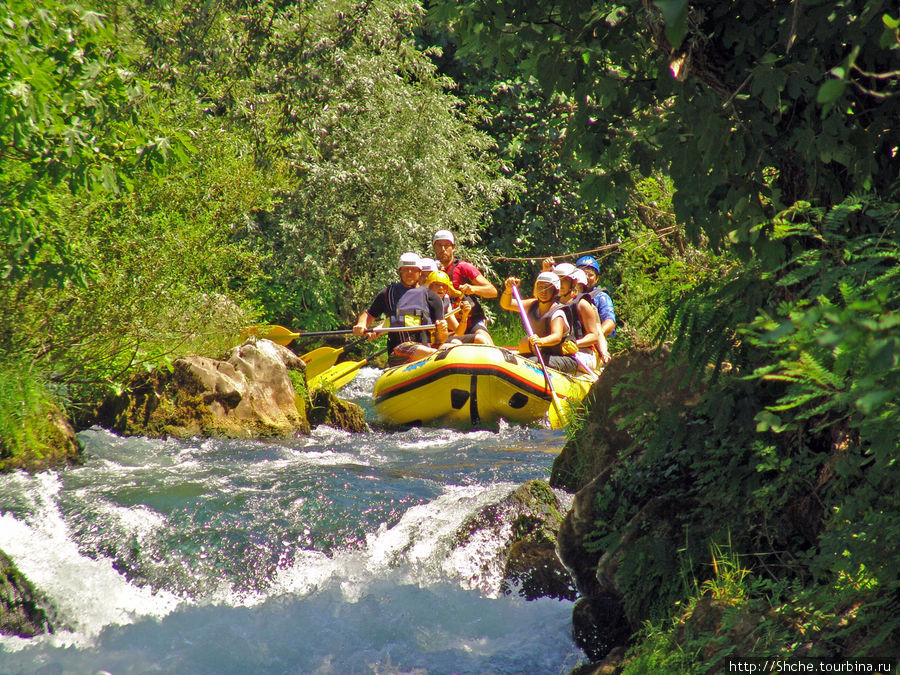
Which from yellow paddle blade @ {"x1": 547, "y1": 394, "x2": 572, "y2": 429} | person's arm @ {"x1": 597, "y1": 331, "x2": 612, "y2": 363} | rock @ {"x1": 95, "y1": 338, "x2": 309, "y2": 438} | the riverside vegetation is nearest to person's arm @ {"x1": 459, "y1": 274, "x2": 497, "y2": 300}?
person's arm @ {"x1": 597, "y1": 331, "x2": 612, "y2": 363}

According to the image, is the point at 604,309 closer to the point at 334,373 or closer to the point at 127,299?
the point at 334,373

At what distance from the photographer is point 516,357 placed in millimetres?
8578

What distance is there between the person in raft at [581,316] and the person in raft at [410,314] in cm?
136

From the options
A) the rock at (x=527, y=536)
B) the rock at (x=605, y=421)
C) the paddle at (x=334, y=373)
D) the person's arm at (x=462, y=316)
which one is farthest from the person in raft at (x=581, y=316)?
the rock at (x=527, y=536)

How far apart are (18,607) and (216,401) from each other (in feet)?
11.2

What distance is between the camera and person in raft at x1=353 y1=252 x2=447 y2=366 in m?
9.52

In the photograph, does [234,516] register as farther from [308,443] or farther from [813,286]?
[813,286]

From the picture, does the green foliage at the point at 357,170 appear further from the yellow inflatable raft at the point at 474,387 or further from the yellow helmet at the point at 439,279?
the yellow inflatable raft at the point at 474,387

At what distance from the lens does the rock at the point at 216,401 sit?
706 cm

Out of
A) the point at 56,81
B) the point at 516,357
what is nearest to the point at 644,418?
the point at 56,81

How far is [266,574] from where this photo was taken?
14.9 feet

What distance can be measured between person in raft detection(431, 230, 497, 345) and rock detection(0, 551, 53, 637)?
609 centimetres

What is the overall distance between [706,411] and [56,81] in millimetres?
3633

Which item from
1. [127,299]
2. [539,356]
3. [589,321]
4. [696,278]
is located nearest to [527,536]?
[696,278]
